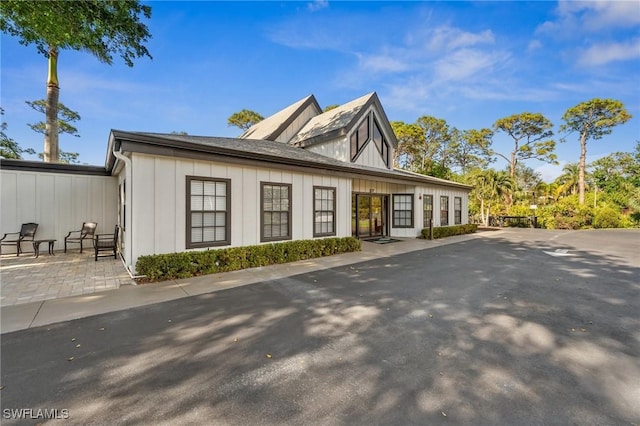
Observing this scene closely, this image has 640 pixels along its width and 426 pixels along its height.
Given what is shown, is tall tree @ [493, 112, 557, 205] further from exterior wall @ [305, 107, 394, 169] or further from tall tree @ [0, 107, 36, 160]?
tall tree @ [0, 107, 36, 160]

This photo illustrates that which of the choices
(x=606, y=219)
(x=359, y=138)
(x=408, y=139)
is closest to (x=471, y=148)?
(x=408, y=139)

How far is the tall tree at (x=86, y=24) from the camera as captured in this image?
7555 millimetres

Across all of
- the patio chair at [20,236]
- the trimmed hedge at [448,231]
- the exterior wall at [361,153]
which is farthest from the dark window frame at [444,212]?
the patio chair at [20,236]

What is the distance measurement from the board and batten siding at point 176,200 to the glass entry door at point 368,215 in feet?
16.1

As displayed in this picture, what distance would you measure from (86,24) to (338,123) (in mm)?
9660

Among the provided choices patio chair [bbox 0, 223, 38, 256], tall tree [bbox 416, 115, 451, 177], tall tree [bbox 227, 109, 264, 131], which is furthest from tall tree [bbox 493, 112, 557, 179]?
patio chair [bbox 0, 223, 38, 256]

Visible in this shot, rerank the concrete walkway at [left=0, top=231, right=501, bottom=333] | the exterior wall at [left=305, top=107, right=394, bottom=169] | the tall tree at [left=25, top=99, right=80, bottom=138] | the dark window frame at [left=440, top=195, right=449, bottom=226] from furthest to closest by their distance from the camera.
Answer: the tall tree at [left=25, top=99, right=80, bottom=138] → the dark window frame at [left=440, top=195, right=449, bottom=226] → the exterior wall at [left=305, top=107, right=394, bottom=169] → the concrete walkway at [left=0, top=231, right=501, bottom=333]

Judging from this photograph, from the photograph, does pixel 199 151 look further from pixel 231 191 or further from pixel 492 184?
pixel 492 184

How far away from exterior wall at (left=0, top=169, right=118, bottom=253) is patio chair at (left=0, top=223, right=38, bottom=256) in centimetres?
21

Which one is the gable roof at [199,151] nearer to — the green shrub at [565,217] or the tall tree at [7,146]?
the tall tree at [7,146]

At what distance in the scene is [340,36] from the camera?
11719mm

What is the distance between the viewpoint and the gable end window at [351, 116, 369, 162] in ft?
41.3

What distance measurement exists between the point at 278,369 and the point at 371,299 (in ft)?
8.31

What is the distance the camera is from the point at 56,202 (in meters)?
9.21
